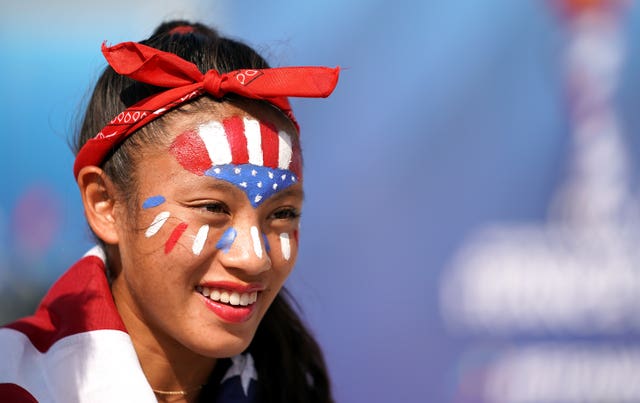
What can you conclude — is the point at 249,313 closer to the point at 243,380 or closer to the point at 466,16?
the point at 243,380

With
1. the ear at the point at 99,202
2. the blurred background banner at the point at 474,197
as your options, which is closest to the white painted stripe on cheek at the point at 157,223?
the ear at the point at 99,202

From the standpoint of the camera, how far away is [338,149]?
8.63ft

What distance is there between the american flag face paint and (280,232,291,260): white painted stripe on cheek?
89mm

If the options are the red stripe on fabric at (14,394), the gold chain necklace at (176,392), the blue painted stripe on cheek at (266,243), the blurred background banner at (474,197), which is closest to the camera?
the red stripe on fabric at (14,394)

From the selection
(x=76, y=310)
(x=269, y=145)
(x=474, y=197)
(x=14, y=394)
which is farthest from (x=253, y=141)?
(x=474, y=197)

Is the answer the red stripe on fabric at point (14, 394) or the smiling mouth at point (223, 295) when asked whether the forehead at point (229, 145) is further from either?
the red stripe on fabric at point (14, 394)

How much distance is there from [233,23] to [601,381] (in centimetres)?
168

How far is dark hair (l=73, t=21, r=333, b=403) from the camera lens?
1.32m

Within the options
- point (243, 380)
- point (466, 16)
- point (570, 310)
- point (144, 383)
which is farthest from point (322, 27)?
point (144, 383)

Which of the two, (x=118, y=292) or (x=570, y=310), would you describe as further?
(x=570, y=310)

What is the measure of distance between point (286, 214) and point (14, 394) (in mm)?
516

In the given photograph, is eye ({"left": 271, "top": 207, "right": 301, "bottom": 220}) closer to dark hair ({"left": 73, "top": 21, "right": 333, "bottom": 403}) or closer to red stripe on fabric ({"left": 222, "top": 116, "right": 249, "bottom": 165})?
red stripe on fabric ({"left": 222, "top": 116, "right": 249, "bottom": 165})

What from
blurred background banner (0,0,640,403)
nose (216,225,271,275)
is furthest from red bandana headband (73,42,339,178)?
blurred background banner (0,0,640,403)

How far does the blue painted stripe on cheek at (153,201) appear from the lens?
4.17 feet
